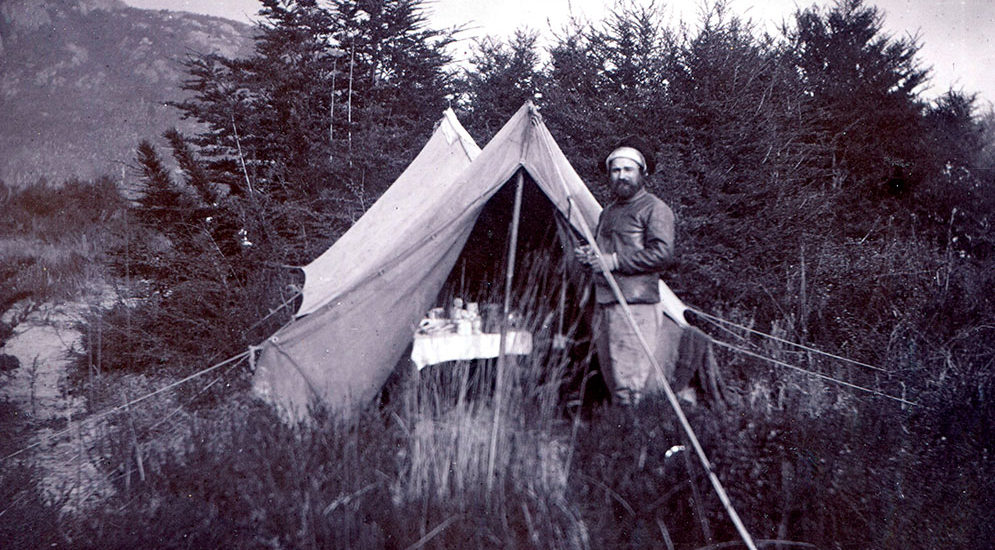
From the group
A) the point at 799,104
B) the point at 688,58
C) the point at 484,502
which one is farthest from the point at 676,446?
the point at 799,104

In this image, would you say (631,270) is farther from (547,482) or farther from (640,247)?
(547,482)

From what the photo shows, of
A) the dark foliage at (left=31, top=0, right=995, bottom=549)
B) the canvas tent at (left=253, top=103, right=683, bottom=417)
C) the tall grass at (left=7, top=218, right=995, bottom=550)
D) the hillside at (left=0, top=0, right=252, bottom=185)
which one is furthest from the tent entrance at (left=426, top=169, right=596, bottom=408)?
the hillside at (left=0, top=0, right=252, bottom=185)

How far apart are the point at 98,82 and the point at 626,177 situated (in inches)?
1381

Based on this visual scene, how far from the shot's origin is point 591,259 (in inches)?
116

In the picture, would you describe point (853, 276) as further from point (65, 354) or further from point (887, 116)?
point (887, 116)

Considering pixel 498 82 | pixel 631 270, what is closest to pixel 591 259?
pixel 631 270

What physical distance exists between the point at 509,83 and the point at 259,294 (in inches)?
A: 313

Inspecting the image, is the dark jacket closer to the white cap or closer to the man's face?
the man's face

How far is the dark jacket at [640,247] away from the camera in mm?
2994

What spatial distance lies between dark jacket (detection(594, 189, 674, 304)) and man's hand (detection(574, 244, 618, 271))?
0.10 ft

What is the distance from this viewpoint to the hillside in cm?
2397

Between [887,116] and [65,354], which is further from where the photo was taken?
[887,116]

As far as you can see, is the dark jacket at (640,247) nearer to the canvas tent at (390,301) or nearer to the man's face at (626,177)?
the man's face at (626,177)

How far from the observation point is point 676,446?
246cm
